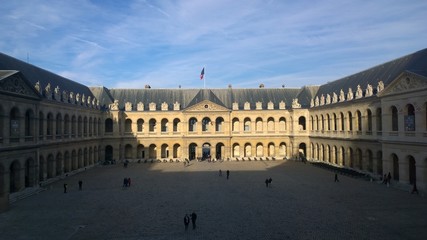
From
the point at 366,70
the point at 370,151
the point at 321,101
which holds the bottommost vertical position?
the point at 370,151

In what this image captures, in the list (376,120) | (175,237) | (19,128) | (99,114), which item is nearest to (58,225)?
(175,237)

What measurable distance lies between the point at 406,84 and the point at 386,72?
11538 mm

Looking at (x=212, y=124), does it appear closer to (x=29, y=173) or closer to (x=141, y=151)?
(x=141, y=151)

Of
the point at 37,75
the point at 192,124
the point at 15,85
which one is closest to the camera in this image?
the point at 15,85

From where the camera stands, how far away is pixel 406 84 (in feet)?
107

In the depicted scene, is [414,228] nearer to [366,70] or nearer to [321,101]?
[366,70]

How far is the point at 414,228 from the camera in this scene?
20.7m

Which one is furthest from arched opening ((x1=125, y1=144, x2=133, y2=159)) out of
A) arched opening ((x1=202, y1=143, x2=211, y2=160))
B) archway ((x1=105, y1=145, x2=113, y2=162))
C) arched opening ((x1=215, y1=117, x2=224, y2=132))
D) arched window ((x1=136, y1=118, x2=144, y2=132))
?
arched opening ((x1=215, y1=117, x2=224, y2=132))

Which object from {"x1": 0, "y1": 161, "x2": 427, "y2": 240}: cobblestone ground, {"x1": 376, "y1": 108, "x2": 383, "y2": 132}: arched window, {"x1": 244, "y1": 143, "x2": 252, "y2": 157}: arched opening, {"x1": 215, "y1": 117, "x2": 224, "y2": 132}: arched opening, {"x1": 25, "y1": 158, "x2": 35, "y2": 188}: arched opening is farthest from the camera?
{"x1": 215, "y1": 117, "x2": 224, "y2": 132}: arched opening

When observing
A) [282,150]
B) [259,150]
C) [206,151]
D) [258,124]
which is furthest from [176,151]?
[282,150]

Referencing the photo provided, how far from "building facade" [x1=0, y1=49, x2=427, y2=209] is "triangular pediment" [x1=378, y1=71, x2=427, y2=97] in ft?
0.35

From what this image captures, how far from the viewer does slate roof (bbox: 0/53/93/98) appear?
1467 inches

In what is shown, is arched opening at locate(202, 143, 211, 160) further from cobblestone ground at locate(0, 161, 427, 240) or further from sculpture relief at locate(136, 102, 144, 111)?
cobblestone ground at locate(0, 161, 427, 240)

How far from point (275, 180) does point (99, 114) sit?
37073 millimetres
